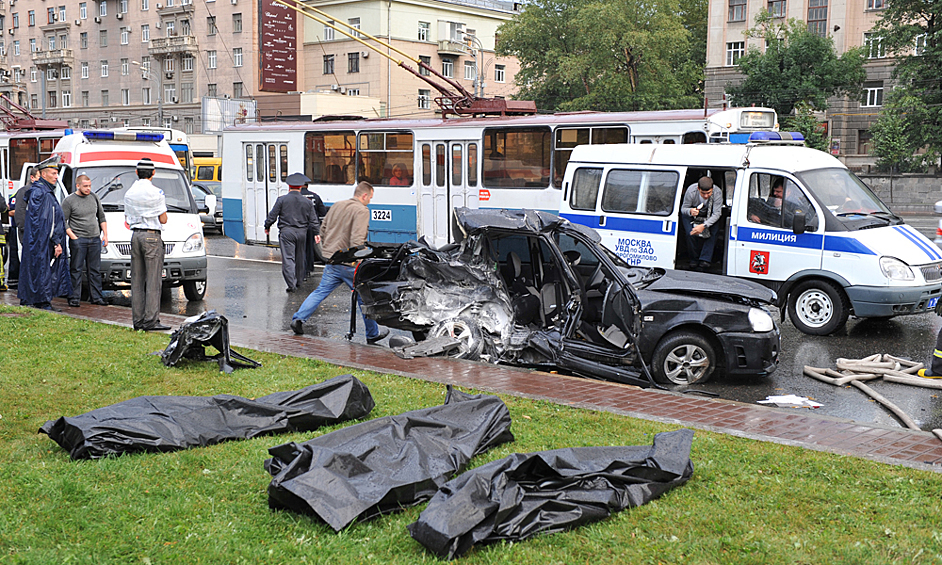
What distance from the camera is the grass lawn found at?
4012mm

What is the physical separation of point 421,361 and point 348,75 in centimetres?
6265

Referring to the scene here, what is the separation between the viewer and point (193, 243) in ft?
43.5

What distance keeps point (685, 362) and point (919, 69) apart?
42036 mm

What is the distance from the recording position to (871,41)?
4697 centimetres

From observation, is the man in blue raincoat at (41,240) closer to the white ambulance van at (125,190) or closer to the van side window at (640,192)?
the white ambulance van at (125,190)

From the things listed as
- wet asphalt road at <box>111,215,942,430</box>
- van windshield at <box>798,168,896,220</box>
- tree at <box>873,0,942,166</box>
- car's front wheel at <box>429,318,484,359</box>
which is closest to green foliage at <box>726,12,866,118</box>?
tree at <box>873,0,942,166</box>

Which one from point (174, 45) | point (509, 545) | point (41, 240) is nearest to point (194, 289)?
point (41, 240)

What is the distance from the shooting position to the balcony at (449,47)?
69625 mm

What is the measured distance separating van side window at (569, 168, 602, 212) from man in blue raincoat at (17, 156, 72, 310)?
23.3 ft

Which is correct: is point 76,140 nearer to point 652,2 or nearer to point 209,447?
point 209,447

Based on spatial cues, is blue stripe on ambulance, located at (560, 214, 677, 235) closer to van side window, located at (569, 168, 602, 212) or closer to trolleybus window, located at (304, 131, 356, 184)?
van side window, located at (569, 168, 602, 212)

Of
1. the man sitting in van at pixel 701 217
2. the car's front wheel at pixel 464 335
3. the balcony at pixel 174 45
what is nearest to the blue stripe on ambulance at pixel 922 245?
the man sitting in van at pixel 701 217

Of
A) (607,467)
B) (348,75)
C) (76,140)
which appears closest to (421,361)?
(607,467)

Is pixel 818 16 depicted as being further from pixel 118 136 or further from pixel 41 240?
pixel 41 240
